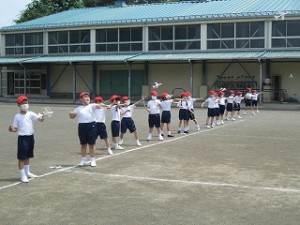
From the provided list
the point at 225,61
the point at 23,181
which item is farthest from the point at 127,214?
the point at 225,61

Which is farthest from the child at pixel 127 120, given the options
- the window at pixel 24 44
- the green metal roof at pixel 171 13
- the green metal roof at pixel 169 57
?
the window at pixel 24 44

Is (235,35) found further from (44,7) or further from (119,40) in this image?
(44,7)

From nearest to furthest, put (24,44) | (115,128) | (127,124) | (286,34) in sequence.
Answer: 1. (115,128)
2. (127,124)
3. (286,34)
4. (24,44)

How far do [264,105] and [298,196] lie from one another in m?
25.3

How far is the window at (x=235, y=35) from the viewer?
35.4 m

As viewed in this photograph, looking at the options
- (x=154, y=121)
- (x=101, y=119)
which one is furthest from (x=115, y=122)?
(x=154, y=121)

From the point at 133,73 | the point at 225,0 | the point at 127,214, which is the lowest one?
the point at 127,214

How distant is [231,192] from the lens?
771 cm

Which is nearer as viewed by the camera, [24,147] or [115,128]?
[24,147]

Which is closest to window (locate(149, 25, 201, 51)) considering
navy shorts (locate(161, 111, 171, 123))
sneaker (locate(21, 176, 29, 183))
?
navy shorts (locate(161, 111, 171, 123))

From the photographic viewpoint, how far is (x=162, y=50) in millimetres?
38812

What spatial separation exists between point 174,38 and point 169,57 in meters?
3.17

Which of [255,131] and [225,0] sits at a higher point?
[225,0]

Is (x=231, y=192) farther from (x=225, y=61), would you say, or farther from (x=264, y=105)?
(x=225, y=61)
